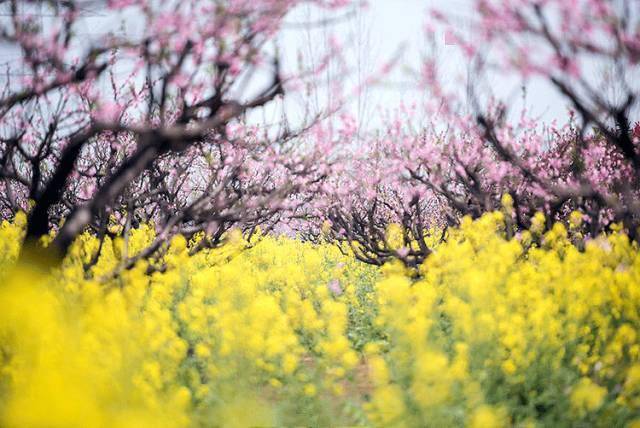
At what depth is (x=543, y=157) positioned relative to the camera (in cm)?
1166

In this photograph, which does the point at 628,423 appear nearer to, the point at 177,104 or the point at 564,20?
the point at 564,20

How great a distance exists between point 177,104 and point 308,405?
406cm

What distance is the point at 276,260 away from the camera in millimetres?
16234

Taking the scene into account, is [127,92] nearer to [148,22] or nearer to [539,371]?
[148,22]

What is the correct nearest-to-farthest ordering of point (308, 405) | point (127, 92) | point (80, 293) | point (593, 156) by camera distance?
point (308, 405), point (80, 293), point (127, 92), point (593, 156)

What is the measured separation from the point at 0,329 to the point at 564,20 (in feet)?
18.5

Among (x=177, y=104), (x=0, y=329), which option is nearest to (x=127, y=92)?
(x=177, y=104)

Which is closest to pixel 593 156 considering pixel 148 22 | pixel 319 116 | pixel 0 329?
pixel 319 116

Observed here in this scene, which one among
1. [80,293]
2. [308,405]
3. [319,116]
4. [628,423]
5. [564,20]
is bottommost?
[628,423]

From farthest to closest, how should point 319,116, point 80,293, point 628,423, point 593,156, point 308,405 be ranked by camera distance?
point 593,156, point 319,116, point 80,293, point 308,405, point 628,423

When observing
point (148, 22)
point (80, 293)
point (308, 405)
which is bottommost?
point (308, 405)

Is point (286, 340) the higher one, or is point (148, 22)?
point (148, 22)

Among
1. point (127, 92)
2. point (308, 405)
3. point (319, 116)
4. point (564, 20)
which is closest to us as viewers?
point (564, 20)

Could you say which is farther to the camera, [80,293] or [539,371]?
[80,293]
